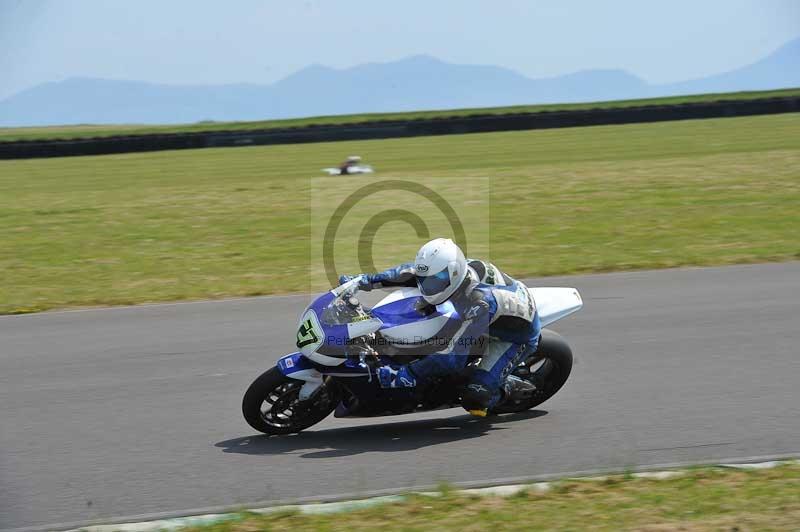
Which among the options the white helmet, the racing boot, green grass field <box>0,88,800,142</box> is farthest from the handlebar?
green grass field <box>0,88,800,142</box>

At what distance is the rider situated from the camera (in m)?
6.23

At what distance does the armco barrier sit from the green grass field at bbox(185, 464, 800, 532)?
29460 mm

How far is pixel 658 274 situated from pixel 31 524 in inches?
349

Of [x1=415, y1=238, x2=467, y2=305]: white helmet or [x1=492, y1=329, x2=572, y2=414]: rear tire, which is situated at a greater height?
[x1=415, y1=238, x2=467, y2=305]: white helmet

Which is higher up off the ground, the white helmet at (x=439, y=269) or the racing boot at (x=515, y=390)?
the white helmet at (x=439, y=269)

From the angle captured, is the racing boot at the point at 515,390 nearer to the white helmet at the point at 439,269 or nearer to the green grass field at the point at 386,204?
the white helmet at the point at 439,269

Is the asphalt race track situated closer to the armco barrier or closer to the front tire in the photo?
the front tire

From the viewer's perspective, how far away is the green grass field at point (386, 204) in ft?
43.1

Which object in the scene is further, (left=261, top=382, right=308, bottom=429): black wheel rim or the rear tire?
the rear tire

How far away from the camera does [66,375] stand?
830 centimetres

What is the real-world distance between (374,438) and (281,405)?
677mm

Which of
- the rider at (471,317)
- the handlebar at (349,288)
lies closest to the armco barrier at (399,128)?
the rider at (471,317)

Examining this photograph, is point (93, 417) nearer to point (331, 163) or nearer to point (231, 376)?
point (231, 376)

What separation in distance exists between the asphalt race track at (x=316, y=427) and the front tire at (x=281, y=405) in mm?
123
